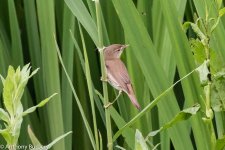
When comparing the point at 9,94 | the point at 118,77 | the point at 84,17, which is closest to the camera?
the point at 9,94

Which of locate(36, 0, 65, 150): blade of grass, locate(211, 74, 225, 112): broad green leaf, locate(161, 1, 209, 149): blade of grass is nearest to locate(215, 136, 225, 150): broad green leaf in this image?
locate(211, 74, 225, 112): broad green leaf

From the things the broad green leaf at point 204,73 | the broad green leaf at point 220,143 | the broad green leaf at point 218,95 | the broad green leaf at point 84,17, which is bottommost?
→ the broad green leaf at point 220,143

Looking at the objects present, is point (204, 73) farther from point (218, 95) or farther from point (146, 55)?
point (146, 55)

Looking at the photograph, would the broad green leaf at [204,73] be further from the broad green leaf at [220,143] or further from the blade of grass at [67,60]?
the blade of grass at [67,60]

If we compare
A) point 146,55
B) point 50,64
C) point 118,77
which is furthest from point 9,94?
point 50,64

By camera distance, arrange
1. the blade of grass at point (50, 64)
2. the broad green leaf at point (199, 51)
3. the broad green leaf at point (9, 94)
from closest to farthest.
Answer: the broad green leaf at point (9, 94) → the broad green leaf at point (199, 51) → the blade of grass at point (50, 64)

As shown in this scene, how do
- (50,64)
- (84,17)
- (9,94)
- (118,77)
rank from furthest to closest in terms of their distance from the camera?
(50,64) → (84,17) → (118,77) → (9,94)

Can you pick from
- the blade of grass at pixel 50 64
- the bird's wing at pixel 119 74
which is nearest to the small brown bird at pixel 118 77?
the bird's wing at pixel 119 74

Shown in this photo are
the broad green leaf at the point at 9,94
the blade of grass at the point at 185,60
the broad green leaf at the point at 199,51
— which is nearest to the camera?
the broad green leaf at the point at 9,94

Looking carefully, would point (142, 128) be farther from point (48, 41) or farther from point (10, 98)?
point (10, 98)

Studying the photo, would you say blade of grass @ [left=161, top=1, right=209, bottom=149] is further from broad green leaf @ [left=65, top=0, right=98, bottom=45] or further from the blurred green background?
broad green leaf @ [left=65, top=0, right=98, bottom=45]

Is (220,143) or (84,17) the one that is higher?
(84,17)
